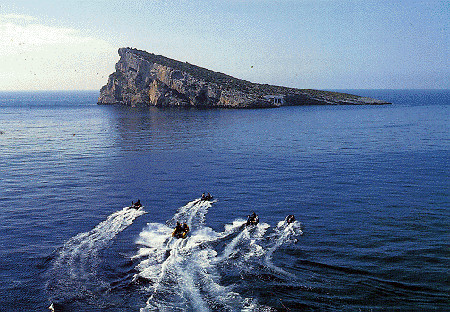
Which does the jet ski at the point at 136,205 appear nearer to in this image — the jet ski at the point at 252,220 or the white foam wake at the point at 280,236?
the jet ski at the point at 252,220

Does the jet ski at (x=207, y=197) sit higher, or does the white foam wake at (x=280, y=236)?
the jet ski at (x=207, y=197)

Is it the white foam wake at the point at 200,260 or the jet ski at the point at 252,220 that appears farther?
the jet ski at the point at 252,220

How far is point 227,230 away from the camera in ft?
148

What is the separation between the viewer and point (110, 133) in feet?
417

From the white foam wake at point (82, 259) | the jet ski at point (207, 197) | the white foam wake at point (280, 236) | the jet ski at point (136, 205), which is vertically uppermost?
the jet ski at point (207, 197)

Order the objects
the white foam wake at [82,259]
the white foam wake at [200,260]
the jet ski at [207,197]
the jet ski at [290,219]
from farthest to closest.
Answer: the jet ski at [207,197] < the jet ski at [290,219] < the white foam wake at [82,259] < the white foam wake at [200,260]

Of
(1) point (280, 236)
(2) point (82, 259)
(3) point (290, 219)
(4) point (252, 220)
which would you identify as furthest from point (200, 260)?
(3) point (290, 219)

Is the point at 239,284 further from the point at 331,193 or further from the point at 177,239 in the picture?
the point at 331,193

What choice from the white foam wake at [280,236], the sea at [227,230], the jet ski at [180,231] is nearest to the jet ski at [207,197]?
the sea at [227,230]

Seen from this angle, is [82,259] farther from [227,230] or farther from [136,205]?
[227,230]

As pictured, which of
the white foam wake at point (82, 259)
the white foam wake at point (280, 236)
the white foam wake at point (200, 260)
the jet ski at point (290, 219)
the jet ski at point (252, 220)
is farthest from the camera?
the jet ski at point (290, 219)

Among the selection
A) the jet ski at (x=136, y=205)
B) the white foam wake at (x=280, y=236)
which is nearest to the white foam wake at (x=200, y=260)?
the white foam wake at (x=280, y=236)

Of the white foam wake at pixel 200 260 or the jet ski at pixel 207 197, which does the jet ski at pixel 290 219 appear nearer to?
the white foam wake at pixel 200 260

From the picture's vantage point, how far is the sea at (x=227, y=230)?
3109 cm
